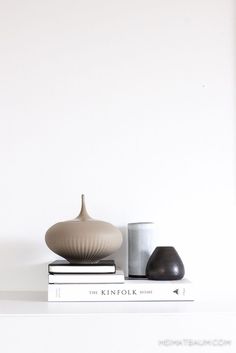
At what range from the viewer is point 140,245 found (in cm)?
161

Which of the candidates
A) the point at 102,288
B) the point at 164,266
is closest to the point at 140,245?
the point at 164,266

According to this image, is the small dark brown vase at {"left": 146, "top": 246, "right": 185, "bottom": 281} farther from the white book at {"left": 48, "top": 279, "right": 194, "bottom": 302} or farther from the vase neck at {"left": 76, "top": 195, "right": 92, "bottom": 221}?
the vase neck at {"left": 76, "top": 195, "right": 92, "bottom": 221}

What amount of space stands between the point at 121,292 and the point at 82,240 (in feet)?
0.55

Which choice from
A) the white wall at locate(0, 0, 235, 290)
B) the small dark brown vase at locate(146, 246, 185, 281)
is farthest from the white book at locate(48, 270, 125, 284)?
the white wall at locate(0, 0, 235, 290)

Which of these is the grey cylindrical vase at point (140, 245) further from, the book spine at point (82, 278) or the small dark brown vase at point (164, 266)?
the book spine at point (82, 278)

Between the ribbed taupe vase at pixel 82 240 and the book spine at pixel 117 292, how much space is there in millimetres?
102

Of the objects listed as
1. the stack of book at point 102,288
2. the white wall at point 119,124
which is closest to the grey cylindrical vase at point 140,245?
the white wall at point 119,124

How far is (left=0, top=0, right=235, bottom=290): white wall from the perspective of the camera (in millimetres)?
1688

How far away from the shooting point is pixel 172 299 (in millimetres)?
1406

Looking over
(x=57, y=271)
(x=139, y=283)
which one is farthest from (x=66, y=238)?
(x=139, y=283)

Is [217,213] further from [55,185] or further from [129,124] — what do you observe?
[55,185]

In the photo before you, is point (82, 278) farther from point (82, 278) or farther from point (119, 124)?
point (119, 124)

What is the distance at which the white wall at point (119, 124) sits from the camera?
5.54 feet

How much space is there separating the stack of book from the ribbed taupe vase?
61 millimetres
